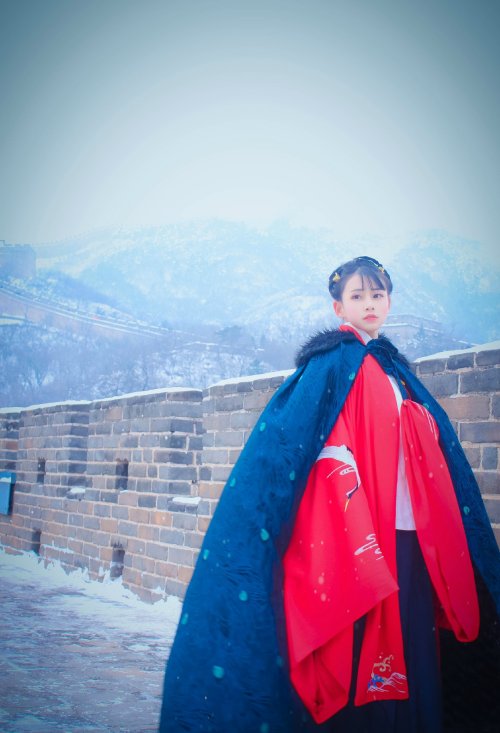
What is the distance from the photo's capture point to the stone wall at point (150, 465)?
2.70 metres

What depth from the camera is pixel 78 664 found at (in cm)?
305

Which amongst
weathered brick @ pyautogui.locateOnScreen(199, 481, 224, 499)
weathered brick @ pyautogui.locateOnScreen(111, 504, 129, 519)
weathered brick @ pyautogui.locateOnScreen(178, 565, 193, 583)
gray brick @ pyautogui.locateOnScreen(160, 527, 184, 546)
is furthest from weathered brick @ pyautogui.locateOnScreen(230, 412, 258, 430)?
weathered brick @ pyautogui.locateOnScreen(111, 504, 129, 519)

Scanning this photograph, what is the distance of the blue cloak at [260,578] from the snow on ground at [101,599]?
2642 mm

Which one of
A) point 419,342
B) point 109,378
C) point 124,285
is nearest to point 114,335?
point 109,378

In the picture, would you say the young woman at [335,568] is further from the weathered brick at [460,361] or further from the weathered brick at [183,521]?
the weathered brick at [183,521]

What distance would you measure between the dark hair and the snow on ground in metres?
2.78

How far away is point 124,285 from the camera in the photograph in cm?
7475

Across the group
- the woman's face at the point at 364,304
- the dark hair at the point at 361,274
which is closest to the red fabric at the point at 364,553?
the woman's face at the point at 364,304

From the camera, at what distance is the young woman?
1293 mm

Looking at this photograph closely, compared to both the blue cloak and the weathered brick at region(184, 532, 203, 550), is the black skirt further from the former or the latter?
the weathered brick at region(184, 532, 203, 550)

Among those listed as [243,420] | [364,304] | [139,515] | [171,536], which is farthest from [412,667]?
[139,515]

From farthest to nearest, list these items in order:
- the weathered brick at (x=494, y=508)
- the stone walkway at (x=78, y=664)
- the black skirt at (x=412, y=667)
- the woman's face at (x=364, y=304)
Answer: the weathered brick at (x=494, y=508) < the stone walkway at (x=78, y=664) < the woman's face at (x=364, y=304) < the black skirt at (x=412, y=667)

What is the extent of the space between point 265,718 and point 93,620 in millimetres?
3163

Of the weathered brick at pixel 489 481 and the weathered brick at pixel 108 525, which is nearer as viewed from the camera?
the weathered brick at pixel 489 481
